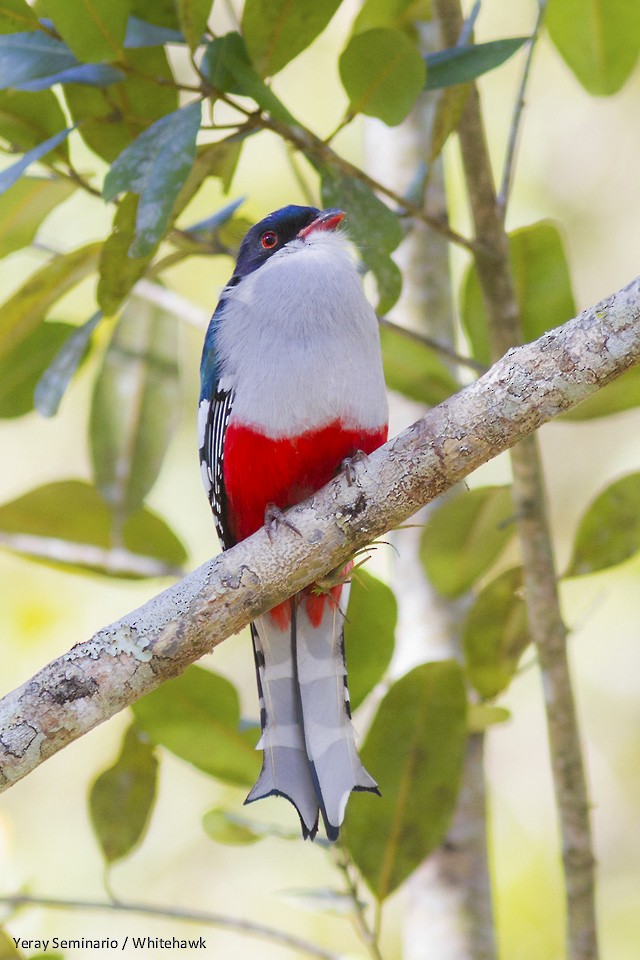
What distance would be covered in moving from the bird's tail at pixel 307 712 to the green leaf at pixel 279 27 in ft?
4.36

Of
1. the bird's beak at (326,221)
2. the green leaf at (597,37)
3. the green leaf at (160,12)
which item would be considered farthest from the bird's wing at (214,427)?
the green leaf at (597,37)

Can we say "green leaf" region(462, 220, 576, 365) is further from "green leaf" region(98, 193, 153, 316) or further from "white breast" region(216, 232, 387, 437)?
"green leaf" region(98, 193, 153, 316)

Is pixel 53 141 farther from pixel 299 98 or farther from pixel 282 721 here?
pixel 299 98

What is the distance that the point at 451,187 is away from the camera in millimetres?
5488

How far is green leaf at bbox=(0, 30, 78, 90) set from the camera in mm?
2520

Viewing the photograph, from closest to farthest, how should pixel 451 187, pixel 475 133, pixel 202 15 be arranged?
pixel 202 15
pixel 475 133
pixel 451 187

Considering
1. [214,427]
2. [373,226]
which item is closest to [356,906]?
[214,427]

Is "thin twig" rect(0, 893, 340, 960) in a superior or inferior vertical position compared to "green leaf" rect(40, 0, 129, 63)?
inferior

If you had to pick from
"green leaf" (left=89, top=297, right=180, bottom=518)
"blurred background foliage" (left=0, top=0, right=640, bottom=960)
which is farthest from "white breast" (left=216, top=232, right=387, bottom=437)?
"green leaf" (left=89, top=297, right=180, bottom=518)

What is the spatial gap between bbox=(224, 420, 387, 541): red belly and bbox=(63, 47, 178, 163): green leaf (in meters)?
0.81

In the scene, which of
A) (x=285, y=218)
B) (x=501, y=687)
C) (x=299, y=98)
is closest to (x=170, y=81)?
(x=285, y=218)

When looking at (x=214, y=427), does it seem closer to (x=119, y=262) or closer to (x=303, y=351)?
(x=303, y=351)

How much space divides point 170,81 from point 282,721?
163 centimetres

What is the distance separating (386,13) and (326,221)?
59 centimetres
